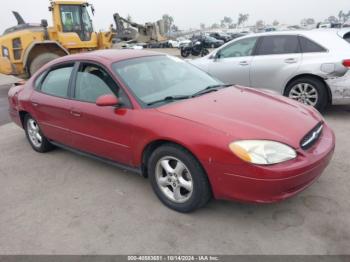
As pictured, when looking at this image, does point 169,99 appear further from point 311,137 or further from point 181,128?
point 311,137

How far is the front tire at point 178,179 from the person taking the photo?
2967mm

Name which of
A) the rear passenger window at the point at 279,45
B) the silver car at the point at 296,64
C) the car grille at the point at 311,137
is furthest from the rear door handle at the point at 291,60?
the car grille at the point at 311,137

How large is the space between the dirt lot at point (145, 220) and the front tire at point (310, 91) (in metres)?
1.92

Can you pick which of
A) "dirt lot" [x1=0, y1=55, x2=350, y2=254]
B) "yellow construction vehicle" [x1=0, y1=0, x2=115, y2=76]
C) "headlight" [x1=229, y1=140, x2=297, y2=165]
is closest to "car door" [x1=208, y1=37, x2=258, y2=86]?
"dirt lot" [x1=0, y1=55, x2=350, y2=254]

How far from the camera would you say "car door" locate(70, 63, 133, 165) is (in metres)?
3.50

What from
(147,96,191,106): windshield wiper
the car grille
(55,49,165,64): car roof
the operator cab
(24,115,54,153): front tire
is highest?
the operator cab

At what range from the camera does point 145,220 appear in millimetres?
3174

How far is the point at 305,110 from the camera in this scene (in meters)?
3.54

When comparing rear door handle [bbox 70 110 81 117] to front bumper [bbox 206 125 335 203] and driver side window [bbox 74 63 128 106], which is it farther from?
front bumper [bbox 206 125 335 203]

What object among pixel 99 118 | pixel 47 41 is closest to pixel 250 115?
pixel 99 118

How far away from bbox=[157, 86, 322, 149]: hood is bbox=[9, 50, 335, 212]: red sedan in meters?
0.01

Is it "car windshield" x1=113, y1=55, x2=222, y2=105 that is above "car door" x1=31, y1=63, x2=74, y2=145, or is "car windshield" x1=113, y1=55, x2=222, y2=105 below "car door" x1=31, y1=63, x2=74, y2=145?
above

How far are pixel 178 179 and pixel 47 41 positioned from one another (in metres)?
10.4

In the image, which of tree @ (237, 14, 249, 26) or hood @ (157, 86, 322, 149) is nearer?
hood @ (157, 86, 322, 149)
